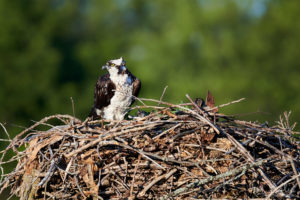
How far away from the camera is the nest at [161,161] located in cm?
361

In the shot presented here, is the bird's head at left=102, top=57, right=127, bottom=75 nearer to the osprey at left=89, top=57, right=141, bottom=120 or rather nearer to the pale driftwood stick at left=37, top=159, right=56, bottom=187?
the osprey at left=89, top=57, right=141, bottom=120

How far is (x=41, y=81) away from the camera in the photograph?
1964 cm

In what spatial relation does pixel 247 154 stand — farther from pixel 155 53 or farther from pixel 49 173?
pixel 155 53

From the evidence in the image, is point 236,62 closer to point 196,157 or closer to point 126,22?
point 126,22

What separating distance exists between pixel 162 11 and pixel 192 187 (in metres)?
25.9

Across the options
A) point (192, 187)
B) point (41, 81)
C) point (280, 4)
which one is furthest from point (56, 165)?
point (280, 4)

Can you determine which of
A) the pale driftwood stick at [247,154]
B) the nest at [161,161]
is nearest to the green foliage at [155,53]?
the nest at [161,161]

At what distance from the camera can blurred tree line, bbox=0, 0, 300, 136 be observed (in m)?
19.5

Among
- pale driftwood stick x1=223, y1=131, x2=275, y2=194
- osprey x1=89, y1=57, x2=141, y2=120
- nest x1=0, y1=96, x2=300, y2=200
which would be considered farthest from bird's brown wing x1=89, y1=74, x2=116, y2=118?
pale driftwood stick x1=223, y1=131, x2=275, y2=194

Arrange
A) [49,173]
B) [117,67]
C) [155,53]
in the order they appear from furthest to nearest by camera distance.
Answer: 1. [155,53]
2. [117,67]
3. [49,173]

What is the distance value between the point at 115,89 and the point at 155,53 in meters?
18.5

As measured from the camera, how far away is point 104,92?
5816 millimetres

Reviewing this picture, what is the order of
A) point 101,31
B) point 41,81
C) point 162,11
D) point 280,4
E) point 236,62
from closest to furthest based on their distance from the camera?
point 41,81 → point 236,62 → point 280,4 → point 101,31 → point 162,11

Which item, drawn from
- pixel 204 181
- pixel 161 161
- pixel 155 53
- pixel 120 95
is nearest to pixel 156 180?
pixel 161 161
